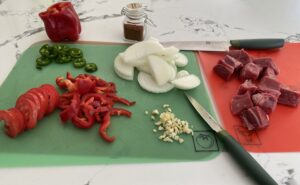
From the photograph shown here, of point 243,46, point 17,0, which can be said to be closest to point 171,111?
point 243,46

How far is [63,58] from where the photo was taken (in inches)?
45.6

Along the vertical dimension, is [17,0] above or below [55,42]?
above

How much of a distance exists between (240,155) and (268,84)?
1.16 feet

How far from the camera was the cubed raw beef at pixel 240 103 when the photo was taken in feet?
3.34

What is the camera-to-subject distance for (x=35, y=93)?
3.01 feet

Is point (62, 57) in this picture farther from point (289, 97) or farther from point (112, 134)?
point (289, 97)

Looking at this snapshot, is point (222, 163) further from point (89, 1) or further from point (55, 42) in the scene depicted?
point (89, 1)

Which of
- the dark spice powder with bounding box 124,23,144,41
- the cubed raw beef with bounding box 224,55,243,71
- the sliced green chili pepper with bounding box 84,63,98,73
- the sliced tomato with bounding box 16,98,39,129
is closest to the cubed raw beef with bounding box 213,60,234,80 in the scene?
the cubed raw beef with bounding box 224,55,243,71

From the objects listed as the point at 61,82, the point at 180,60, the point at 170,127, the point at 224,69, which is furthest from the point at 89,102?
the point at 224,69

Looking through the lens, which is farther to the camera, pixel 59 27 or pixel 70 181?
pixel 59 27

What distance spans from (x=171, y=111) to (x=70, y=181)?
1.29 feet

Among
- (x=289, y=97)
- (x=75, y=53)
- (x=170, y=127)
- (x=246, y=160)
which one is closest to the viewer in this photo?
(x=246, y=160)

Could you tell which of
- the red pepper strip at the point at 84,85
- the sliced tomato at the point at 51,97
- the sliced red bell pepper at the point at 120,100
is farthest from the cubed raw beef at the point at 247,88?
the sliced tomato at the point at 51,97

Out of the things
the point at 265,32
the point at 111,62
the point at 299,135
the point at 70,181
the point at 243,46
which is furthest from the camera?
the point at 265,32
